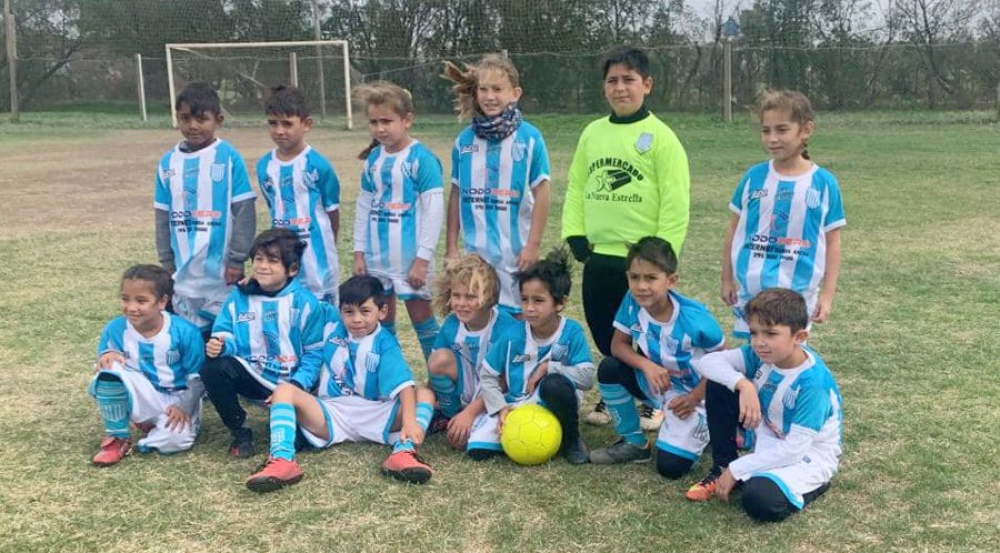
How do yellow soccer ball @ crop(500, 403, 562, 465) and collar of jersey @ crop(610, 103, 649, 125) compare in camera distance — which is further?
collar of jersey @ crop(610, 103, 649, 125)

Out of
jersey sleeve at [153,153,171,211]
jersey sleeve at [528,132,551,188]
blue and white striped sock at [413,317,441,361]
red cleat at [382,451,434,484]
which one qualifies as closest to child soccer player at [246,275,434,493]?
red cleat at [382,451,434,484]

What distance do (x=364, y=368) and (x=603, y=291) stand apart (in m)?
1.09

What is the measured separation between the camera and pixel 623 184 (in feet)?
12.3

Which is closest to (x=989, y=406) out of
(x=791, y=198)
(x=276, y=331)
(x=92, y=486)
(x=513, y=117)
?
(x=791, y=198)

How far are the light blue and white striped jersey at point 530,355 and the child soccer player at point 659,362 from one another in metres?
0.14

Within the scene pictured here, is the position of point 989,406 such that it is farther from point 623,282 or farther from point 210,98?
point 210,98

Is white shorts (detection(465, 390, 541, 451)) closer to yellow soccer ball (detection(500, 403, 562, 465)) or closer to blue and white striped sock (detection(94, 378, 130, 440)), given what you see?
yellow soccer ball (detection(500, 403, 562, 465))

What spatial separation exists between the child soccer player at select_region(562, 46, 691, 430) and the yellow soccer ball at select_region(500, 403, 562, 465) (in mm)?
630

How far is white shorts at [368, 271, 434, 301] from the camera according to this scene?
165 inches

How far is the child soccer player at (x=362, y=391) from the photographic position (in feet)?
12.2

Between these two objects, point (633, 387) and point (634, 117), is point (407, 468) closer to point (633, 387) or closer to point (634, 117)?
point (633, 387)

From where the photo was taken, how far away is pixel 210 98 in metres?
4.18

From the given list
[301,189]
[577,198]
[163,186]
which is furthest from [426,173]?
[163,186]

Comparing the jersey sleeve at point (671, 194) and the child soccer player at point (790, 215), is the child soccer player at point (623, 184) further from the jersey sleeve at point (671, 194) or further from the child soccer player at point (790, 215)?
the child soccer player at point (790, 215)
